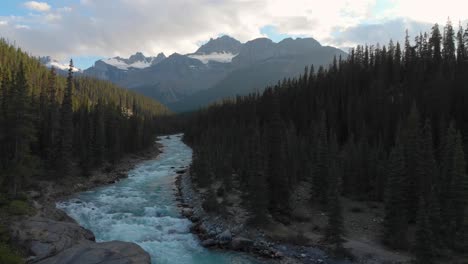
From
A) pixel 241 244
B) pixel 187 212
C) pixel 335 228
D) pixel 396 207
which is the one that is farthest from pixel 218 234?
pixel 396 207

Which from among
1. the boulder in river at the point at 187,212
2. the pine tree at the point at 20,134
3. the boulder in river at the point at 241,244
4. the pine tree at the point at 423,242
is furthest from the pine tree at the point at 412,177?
the pine tree at the point at 20,134

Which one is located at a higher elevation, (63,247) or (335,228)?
(335,228)

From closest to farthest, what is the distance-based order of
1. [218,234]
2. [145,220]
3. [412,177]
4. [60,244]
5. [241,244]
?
[60,244], [241,244], [218,234], [412,177], [145,220]

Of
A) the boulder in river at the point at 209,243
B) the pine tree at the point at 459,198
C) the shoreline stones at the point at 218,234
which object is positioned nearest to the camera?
the shoreline stones at the point at 218,234

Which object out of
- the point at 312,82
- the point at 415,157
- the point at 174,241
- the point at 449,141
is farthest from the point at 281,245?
the point at 312,82

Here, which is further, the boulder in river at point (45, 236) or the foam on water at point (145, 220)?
the foam on water at point (145, 220)

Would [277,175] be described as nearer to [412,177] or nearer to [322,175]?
[322,175]

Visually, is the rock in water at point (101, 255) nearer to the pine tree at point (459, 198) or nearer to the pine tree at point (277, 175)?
the pine tree at point (277, 175)

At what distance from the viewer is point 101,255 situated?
75.3 ft

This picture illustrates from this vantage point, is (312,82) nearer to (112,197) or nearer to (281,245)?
(112,197)

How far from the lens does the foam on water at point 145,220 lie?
2853cm

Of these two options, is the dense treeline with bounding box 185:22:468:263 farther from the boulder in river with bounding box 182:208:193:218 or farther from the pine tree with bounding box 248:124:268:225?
the boulder in river with bounding box 182:208:193:218

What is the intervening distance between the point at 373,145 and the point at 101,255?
195 ft

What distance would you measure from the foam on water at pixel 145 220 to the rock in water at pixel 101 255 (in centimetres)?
274
